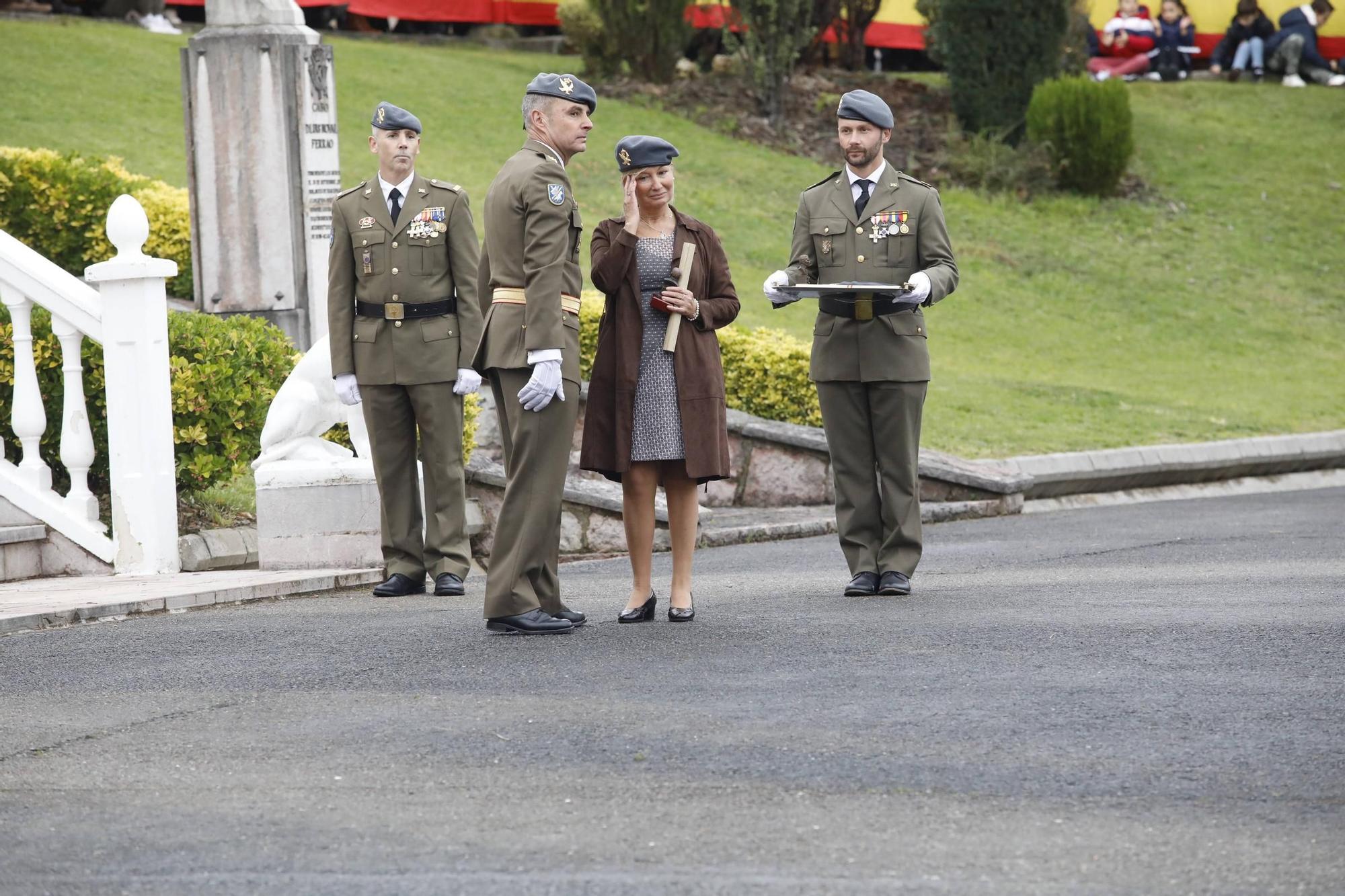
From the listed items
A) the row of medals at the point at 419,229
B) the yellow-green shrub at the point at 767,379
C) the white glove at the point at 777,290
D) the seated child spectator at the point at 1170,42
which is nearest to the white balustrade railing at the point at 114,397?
the row of medals at the point at 419,229

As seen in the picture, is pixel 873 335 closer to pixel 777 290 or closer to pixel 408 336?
pixel 777 290

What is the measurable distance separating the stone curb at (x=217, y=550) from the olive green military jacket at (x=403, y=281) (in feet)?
4.04

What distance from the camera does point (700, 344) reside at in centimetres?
685

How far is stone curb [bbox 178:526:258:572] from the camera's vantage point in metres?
8.59

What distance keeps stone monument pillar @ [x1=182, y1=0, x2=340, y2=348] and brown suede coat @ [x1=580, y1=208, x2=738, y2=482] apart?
558cm

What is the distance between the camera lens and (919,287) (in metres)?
7.46

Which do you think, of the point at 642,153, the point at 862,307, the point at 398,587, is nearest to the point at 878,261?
the point at 862,307

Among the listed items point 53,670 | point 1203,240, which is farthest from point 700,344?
point 1203,240

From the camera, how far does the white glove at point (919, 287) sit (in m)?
7.46

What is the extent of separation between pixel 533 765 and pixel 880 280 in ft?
12.2

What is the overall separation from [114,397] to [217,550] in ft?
3.19

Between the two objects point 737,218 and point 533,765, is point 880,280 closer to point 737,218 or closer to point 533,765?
point 533,765

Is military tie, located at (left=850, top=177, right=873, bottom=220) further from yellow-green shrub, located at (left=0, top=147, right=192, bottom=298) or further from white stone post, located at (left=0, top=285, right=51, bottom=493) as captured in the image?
yellow-green shrub, located at (left=0, top=147, right=192, bottom=298)

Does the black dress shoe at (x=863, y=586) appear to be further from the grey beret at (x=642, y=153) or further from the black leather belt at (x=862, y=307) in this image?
the grey beret at (x=642, y=153)
